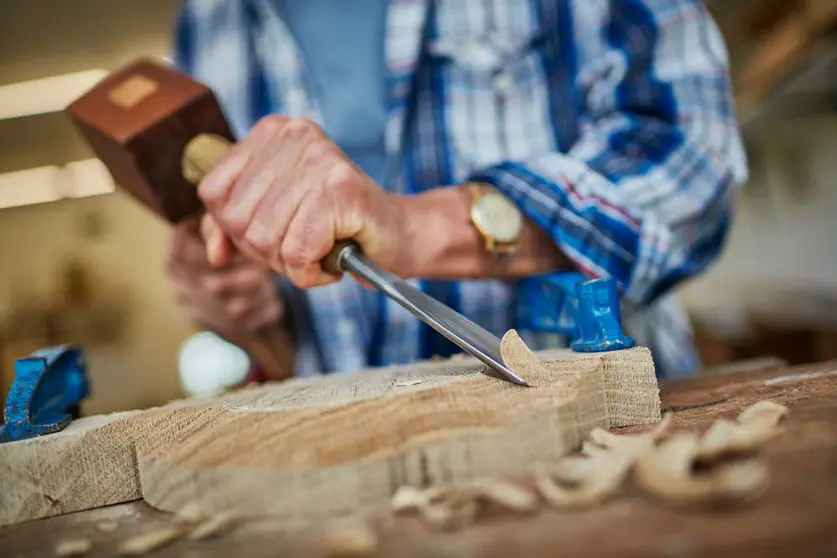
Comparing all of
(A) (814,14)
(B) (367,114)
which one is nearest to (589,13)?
(B) (367,114)

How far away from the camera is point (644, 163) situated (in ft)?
2.91

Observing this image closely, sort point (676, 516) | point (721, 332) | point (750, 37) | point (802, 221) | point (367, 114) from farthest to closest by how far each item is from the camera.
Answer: point (721, 332), point (802, 221), point (750, 37), point (367, 114), point (676, 516)

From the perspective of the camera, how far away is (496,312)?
1039mm

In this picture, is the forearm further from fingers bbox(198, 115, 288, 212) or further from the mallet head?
the mallet head

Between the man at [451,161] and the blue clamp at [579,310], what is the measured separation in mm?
74

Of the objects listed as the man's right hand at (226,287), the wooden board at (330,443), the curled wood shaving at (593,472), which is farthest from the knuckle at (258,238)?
the curled wood shaving at (593,472)

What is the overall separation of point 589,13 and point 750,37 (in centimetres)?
251

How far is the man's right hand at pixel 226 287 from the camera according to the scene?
1093 millimetres

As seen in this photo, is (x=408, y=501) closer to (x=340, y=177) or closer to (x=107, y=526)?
(x=107, y=526)

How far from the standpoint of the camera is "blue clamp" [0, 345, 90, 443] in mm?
562

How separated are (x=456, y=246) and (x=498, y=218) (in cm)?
7

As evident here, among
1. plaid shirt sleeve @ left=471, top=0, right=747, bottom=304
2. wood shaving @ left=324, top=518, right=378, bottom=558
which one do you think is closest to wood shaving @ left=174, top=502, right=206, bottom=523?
wood shaving @ left=324, top=518, right=378, bottom=558

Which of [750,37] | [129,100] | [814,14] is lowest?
[129,100]

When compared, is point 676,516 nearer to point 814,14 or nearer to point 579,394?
point 579,394
